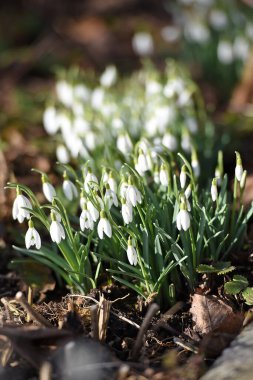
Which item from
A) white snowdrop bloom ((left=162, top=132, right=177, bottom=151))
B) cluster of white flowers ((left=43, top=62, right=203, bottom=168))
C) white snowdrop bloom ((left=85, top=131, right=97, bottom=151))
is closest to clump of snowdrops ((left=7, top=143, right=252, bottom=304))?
white snowdrop bloom ((left=162, top=132, right=177, bottom=151))

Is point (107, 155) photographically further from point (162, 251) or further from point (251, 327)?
point (251, 327)

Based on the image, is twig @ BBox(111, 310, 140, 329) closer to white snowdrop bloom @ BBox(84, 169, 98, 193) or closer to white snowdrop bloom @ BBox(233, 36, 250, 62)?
white snowdrop bloom @ BBox(84, 169, 98, 193)

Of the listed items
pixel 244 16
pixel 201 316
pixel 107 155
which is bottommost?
pixel 201 316

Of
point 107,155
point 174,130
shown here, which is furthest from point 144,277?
point 174,130

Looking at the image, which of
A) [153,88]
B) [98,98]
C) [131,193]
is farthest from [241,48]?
[131,193]

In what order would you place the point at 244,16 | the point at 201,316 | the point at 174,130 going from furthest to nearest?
the point at 244,16, the point at 174,130, the point at 201,316

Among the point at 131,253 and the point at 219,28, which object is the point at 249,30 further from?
the point at 131,253

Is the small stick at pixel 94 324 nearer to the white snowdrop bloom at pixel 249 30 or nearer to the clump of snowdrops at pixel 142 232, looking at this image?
the clump of snowdrops at pixel 142 232
